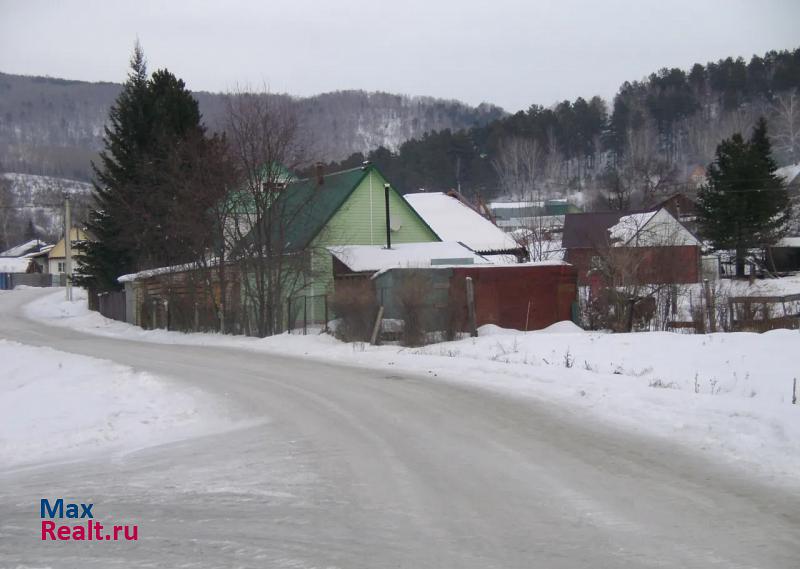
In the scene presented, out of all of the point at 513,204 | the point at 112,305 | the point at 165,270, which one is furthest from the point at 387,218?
the point at 513,204

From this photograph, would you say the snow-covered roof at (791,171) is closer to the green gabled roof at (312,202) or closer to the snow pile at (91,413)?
the green gabled roof at (312,202)

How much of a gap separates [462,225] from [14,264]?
77.4 metres

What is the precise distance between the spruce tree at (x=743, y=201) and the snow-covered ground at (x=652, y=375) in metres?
30.8

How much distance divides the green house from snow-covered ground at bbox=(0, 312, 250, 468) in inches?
578

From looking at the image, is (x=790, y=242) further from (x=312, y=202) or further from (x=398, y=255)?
(x=312, y=202)

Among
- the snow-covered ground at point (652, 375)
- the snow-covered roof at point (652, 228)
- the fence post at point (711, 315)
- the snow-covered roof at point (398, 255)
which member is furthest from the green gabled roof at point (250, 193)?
the snow-covered roof at point (652, 228)

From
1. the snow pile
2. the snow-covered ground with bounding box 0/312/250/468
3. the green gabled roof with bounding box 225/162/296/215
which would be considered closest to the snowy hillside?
the green gabled roof with bounding box 225/162/296/215

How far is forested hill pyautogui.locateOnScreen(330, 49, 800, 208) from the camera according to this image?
97.4 m

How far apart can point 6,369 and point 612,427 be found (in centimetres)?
1484

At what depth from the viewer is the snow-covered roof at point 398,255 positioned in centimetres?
3212

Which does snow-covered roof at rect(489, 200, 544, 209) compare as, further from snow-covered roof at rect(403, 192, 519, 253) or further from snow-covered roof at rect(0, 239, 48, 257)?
snow-covered roof at rect(0, 239, 48, 257)

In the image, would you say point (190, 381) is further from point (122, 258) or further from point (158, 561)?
point (122, 258)

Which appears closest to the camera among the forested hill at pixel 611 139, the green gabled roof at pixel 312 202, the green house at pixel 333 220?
the green gabled roof at pixel 312 202

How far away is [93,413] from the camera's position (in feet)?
39.8
